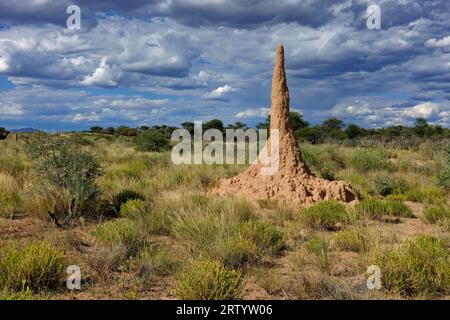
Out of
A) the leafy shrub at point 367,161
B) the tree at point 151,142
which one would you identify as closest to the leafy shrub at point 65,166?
the leafy shrub at point 367,161

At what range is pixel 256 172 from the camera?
1155 cm

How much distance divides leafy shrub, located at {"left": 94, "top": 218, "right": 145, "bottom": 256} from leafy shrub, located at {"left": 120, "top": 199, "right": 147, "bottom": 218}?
4.33ft

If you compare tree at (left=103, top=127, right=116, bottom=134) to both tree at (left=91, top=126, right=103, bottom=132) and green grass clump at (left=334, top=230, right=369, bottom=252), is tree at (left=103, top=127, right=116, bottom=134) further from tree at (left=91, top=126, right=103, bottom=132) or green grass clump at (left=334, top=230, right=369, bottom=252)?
green grass clump at (left=334, top=230, right=369, bottom=252)

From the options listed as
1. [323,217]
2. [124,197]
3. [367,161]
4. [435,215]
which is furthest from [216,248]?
[367,161]

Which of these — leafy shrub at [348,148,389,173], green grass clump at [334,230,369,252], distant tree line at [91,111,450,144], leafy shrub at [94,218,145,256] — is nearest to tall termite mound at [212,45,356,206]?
green grass clump at [334,230,369,252]

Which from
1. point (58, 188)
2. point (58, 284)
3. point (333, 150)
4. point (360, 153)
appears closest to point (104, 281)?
point (58, 284)

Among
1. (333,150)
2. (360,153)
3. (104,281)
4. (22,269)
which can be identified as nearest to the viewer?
(22,269)

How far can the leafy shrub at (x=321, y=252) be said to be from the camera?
6.02 meters

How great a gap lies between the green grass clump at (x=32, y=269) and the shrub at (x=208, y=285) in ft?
5.19

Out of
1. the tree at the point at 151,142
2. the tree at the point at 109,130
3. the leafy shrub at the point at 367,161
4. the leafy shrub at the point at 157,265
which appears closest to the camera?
the leafy shrub at the point at 157,265

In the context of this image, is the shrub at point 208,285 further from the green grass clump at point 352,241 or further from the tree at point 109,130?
the tree at point 109,130

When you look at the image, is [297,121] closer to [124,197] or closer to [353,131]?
[353,131]
